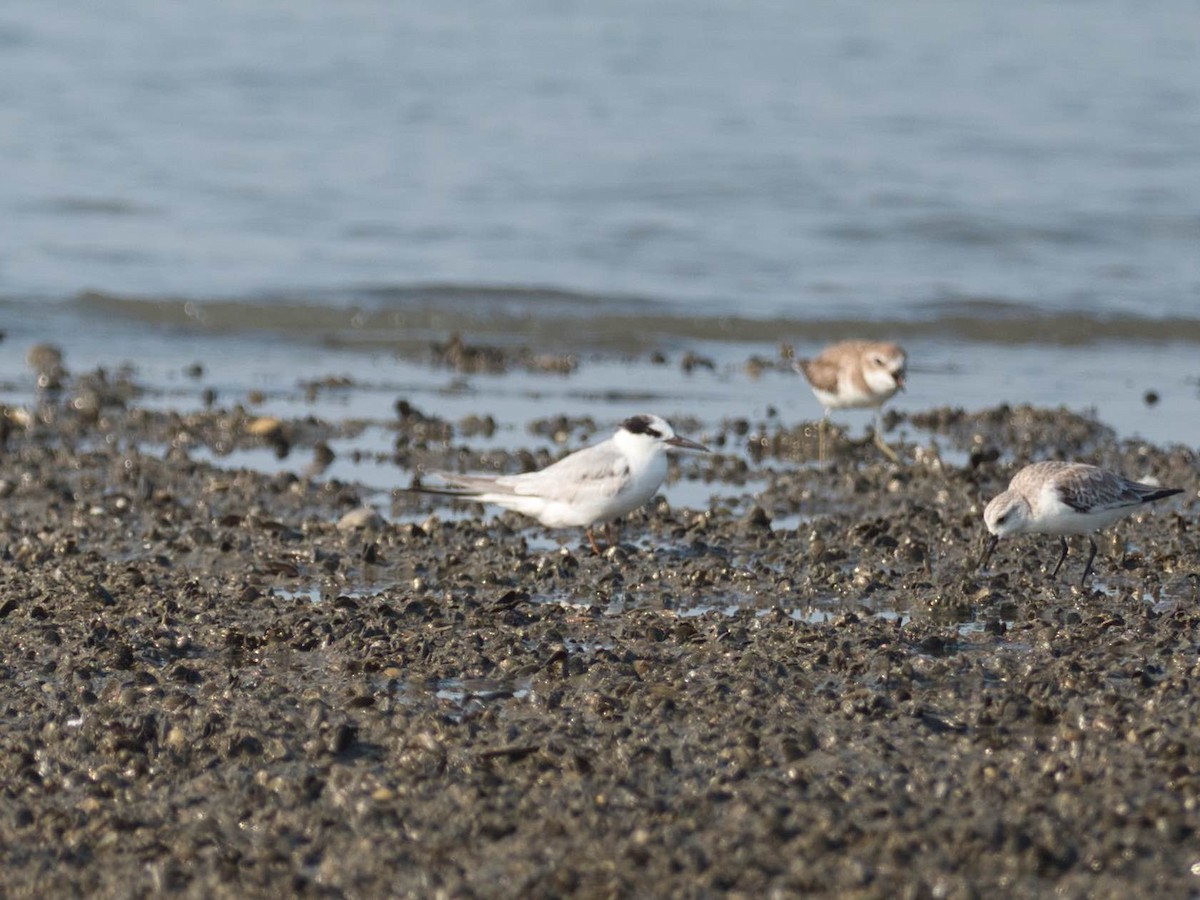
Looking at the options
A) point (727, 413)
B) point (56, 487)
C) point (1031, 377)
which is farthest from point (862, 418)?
point (56, 487)

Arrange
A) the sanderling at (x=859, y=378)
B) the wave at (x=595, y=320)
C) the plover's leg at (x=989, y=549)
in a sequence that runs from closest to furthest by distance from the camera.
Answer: the plover's leg at (x=989, y=549) < the sanderling at (x=859, y=378) < the wave at (x=595, y=320)

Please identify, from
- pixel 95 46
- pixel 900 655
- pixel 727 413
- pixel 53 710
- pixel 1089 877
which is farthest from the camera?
pixel 95 46

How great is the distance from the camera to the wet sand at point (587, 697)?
15.7 feet

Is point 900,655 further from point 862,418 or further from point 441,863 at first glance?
point 862,418

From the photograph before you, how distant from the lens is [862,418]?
1248 centimetres

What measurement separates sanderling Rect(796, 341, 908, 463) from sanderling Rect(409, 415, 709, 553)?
238 centimetres

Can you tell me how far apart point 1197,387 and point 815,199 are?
24.6ft

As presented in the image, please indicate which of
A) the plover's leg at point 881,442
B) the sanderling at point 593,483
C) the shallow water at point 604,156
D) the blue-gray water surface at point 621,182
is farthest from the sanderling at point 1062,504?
the shallow water at point 604,156

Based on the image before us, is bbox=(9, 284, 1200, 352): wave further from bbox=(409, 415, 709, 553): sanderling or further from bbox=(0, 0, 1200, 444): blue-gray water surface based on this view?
bbox=(409, 415, 709, 553): sanderling

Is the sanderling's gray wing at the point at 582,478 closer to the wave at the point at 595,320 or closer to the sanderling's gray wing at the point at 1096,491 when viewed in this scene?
the sanderling's gray wing at the point at 1096,491

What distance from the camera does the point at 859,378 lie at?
37.3 ft

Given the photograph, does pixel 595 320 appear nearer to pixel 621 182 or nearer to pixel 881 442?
pixel 621 182

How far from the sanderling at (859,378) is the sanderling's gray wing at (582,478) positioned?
2629 millimetres

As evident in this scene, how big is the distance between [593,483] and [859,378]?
3419 millimetres
